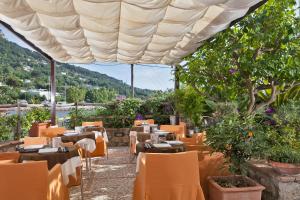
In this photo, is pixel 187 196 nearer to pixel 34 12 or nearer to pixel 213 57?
pixel 213 57

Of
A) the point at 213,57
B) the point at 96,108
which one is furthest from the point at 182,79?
the point at 96,108

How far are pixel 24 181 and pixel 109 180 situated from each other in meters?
2.83

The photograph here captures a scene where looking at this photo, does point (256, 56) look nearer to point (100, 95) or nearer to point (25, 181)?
point (25, 181)

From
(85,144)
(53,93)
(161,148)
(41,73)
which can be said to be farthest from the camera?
(41,73)

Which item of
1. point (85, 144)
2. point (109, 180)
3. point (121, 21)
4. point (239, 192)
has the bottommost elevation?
point (109, 180)

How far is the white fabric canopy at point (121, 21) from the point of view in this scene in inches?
169

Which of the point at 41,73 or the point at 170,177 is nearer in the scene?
the point at 170,177

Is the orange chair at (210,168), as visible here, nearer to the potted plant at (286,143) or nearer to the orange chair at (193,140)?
the potted plant at (286,143)

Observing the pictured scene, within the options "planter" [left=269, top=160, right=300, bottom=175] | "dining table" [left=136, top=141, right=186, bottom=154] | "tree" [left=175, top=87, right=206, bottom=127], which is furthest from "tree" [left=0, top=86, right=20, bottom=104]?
"planter" [left=269, top=160, right=300, bottom=175]

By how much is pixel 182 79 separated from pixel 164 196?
298 centimetres

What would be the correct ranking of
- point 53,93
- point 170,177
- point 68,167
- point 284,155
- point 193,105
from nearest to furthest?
point 170,177
point 284,155
point 68,167
point 193,105
point 53,93

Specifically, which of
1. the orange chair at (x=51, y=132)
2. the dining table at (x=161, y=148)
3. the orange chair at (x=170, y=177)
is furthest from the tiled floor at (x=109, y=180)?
the orange chair at (x=170, y=177)

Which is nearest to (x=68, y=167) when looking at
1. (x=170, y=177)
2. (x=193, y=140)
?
(x=170, y=177)

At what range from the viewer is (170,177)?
11.0 feet
